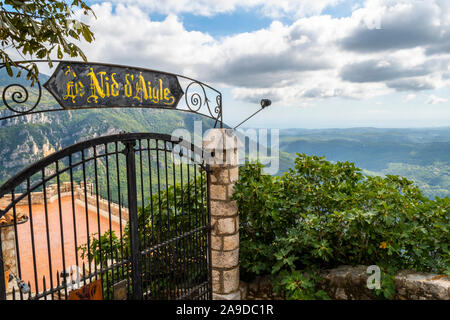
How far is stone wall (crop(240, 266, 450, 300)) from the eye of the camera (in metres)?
3.68

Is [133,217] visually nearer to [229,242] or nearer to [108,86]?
Answer: [108,86]

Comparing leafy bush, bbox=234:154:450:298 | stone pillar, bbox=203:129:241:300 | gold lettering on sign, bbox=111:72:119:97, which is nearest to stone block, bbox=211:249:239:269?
stone pillar, bbox=203:129:241:300

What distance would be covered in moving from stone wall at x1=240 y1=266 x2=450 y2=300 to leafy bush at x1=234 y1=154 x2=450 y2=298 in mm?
169

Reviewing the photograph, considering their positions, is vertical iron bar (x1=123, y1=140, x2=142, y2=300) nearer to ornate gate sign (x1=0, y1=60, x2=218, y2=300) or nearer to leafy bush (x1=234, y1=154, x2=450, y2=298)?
ornate gate sign (x1=0, y1=60, x2=218, y2=300)

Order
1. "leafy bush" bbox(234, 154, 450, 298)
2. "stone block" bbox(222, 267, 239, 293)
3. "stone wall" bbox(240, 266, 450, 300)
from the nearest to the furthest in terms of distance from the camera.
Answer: "stone wall" bbox(240, 266, 450, 300), "leafy bush" bbox(234, 154, 450, 298), "stone block" bbox(222, 267, 239, 293)

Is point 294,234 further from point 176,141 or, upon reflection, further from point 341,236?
point 176,141

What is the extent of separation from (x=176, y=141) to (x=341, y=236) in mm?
2653

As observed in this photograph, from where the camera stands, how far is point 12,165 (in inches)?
2388

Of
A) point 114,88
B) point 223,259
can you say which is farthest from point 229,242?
point 114,88

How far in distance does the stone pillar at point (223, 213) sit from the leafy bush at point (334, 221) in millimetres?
191

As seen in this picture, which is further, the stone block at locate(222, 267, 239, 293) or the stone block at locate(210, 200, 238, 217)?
the stone block at locate(222, 267, 239, 293)

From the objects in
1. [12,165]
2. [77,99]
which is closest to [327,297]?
[77,99]
